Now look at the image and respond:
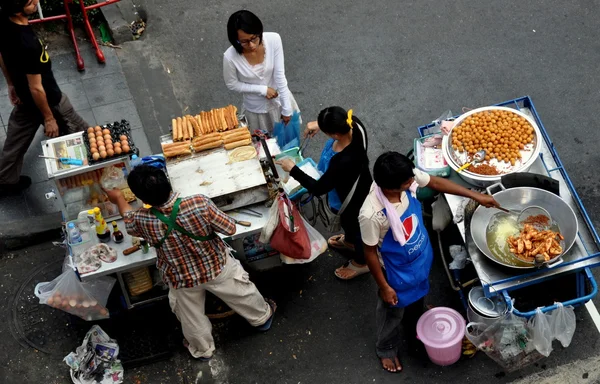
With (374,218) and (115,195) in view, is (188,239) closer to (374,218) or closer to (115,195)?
(115,195)

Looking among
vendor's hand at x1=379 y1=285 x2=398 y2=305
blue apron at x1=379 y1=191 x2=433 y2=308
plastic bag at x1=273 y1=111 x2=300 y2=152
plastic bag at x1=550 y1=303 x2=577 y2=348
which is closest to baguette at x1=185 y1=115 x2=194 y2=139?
plastic bag at x1=273 y1=111 x2=300 y2=152

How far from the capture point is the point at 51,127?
19.4 feet

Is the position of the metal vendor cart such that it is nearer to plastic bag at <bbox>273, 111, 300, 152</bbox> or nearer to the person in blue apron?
the person in blue apron

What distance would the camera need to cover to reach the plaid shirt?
4.37 m

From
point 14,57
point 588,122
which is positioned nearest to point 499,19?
point 588,122

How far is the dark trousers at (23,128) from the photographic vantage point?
6.04m

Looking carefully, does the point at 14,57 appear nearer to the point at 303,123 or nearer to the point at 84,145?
the point at 84,145

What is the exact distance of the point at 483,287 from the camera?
484 centimetres

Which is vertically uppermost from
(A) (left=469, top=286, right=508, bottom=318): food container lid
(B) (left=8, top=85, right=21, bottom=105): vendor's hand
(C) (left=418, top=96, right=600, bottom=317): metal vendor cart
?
(B) (left=8, top=85, right=21, bottom=105): vendor's hand

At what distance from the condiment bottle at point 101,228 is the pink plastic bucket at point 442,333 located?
2495mm

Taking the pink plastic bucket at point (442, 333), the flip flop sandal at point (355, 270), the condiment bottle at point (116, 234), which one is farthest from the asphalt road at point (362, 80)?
the condiment bottle at point (116, 234)

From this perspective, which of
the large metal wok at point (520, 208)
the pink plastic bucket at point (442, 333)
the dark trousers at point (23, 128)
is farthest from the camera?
the dark trousers at point (23, 128)

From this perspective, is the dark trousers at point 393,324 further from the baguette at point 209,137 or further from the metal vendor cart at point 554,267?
the baguette at point 209,137

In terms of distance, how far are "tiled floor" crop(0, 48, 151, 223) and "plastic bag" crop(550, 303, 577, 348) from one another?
4.15 meters
